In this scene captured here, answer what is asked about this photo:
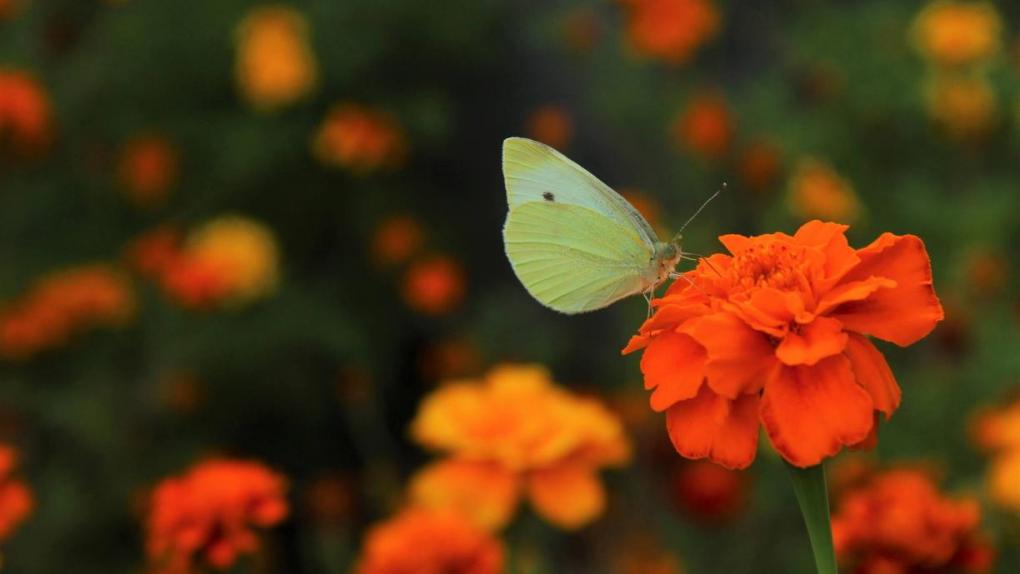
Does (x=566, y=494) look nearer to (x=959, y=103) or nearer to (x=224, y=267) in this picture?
(x=224, y=267)

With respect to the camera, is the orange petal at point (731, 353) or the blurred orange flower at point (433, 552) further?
the blurred orange flower at point (433, 552)

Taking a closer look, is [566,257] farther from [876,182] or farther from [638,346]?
[876,182]

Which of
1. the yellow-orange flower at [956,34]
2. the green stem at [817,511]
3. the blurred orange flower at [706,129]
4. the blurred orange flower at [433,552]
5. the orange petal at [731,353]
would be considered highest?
the orange petal at [731,353]

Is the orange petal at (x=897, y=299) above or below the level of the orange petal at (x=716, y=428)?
above

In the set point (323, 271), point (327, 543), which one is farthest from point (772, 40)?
point (327, 543)

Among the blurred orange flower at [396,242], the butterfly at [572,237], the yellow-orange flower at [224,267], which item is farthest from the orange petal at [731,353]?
the blurred orange flower at [396,242]

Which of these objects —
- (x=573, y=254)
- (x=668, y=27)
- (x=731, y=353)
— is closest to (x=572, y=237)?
(x=573, y=254)

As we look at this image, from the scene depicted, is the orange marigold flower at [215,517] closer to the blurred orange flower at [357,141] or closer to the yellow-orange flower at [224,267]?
the yellow-orange flower at [224,267]

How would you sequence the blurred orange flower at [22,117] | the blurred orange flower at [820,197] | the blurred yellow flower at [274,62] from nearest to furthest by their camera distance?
the blurred orange flower at [820,197] → the blurred orange flower at [22,117] → the blurred yellow flower at [274,62]
